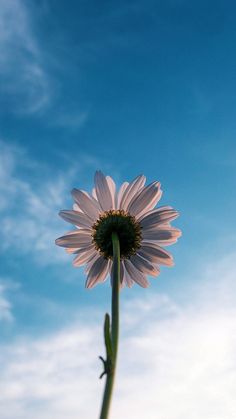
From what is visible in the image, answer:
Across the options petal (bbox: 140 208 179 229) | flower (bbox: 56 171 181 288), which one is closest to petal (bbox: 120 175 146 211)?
flower (bbox: 56 171 181 288)

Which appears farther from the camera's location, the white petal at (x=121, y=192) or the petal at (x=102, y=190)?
the white petal at (x=121, y=192)

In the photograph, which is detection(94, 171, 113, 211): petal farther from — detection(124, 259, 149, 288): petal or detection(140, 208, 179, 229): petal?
detection(124, 259, 149, 288): petal

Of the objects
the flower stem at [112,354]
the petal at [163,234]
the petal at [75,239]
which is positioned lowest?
the flower stem at [112,354]

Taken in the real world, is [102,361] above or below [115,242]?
Result: below

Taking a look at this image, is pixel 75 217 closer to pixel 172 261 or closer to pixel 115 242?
pixel 172 261

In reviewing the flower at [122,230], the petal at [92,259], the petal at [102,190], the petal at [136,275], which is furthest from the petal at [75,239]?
the petal at [136,275]

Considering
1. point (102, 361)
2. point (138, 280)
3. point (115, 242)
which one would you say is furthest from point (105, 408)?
point (138, 280)

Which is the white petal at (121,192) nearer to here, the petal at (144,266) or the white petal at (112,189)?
the white petal at (112,189)
